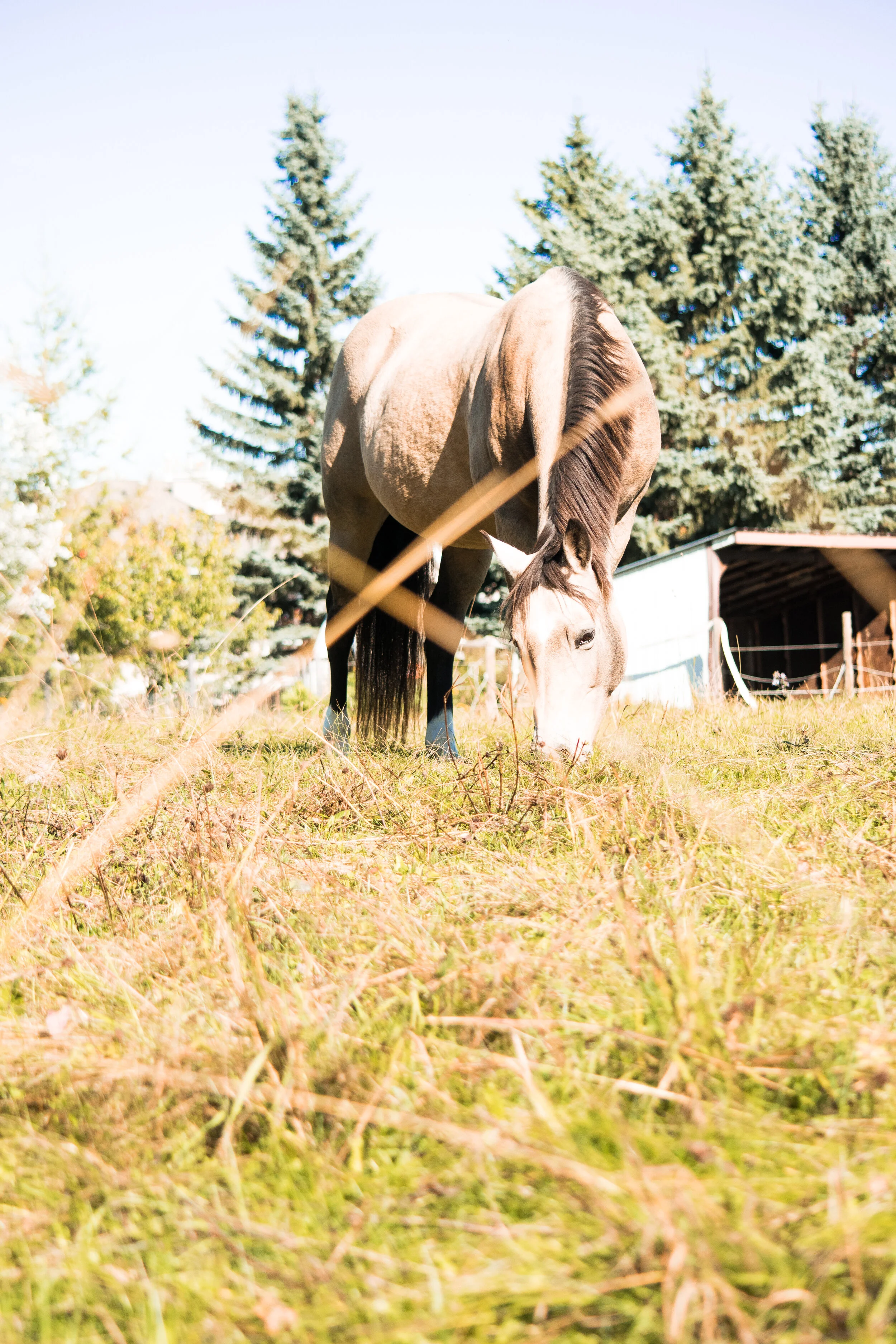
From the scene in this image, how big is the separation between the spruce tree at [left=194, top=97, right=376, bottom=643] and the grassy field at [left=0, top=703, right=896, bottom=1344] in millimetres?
22023

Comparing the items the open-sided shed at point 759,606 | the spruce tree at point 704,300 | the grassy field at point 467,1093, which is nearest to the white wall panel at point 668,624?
the open-sided shed at point 759,606

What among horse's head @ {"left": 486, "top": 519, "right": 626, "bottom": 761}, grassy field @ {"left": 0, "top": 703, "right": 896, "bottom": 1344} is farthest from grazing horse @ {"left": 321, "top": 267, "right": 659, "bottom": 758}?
grassy field @ {"left": 0, "top": 703, "right": 896, "bottom": 1344}

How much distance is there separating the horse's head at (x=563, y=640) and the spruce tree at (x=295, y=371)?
20.6 meters

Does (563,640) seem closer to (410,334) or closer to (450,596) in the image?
(450,596)

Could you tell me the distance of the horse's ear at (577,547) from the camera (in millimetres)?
3316

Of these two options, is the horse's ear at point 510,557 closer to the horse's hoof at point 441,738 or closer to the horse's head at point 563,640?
the horse's head at point 563,640

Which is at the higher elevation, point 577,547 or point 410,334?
point 410,334

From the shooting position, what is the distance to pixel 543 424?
3.78 meters

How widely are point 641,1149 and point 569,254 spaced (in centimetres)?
2393

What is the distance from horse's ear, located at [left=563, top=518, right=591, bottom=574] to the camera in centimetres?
332

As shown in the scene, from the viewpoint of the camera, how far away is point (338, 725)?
17.7 feet

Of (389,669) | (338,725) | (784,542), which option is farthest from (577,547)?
(784,542)

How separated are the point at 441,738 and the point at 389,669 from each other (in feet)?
2.09

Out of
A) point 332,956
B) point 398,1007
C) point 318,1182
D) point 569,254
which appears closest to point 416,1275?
point 318,1182
